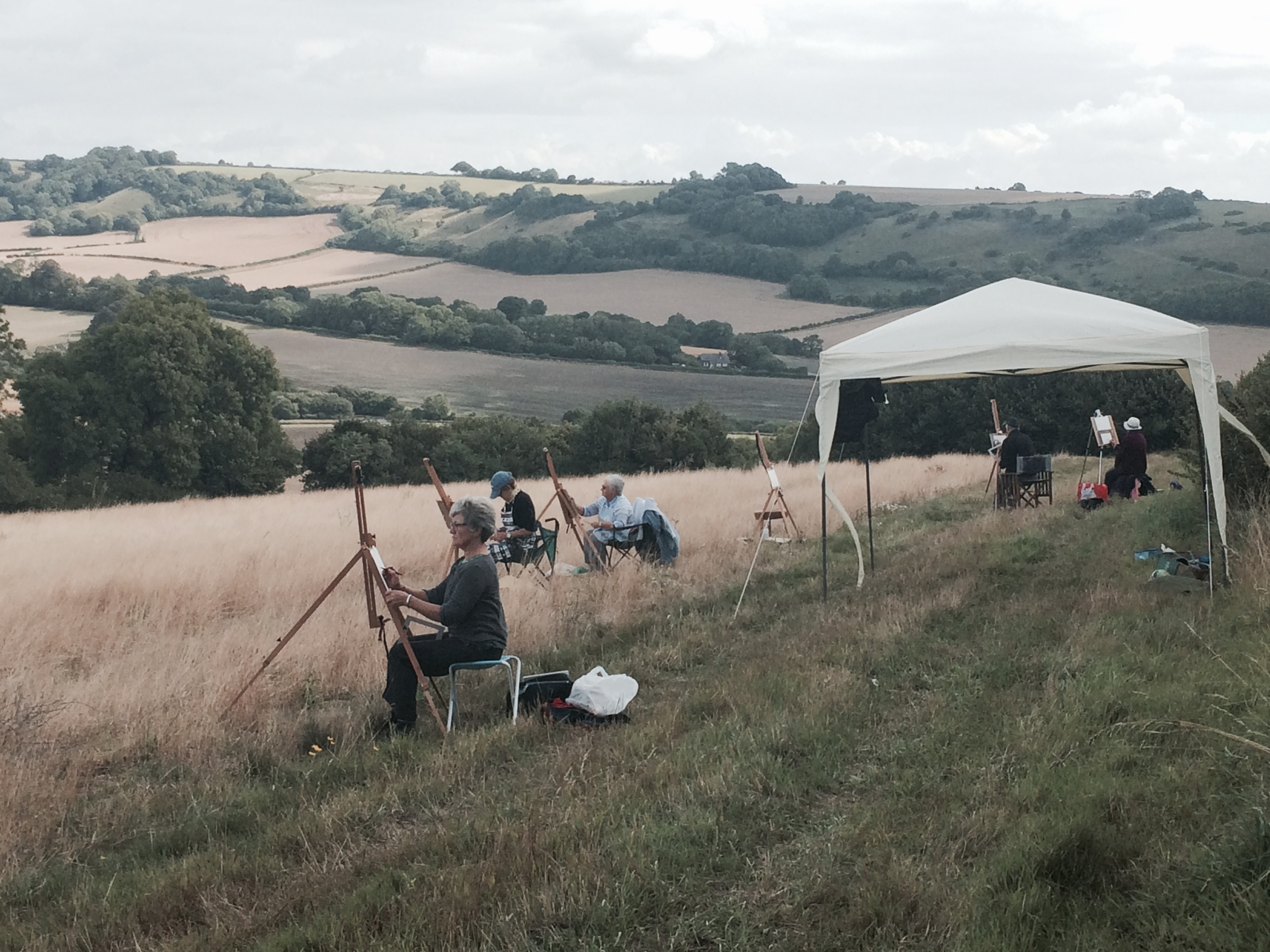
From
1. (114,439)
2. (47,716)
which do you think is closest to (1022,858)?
(47,716)

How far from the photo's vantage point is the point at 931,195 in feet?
356

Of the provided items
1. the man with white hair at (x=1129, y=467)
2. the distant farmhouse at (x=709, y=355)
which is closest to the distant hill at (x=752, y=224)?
the distant farmhouse at (x=709, y=355)

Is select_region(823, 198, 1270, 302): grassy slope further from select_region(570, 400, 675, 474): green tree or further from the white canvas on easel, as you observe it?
the white canvas on easel

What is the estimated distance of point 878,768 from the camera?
466cm

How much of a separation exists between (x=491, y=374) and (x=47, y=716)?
193ft

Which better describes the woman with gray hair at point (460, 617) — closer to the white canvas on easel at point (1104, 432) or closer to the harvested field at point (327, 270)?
the white canvas on easel at point (1104, 432)

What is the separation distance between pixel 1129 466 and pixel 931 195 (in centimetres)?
10099

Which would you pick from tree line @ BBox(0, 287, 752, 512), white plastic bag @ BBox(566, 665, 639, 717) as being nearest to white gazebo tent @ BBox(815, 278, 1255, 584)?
white plastic bag @ BBox(566, 665, 639, 717)

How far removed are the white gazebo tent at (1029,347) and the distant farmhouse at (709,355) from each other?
54.9 meters

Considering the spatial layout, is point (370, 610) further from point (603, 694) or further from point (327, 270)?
point (327, 270)

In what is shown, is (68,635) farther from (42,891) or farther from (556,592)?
(42,891)

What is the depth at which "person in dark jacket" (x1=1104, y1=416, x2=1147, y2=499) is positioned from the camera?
47.3 ft

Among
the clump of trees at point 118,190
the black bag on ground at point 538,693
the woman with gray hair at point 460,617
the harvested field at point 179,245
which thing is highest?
the clump of trees at point 118,190

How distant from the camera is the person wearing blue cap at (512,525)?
34.2 ft
